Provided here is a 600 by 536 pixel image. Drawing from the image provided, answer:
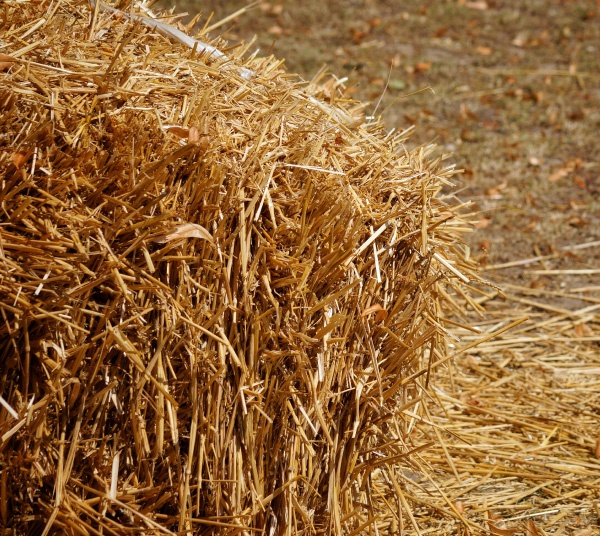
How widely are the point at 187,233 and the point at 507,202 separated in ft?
11.8

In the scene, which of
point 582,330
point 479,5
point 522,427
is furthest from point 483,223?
point 479,5

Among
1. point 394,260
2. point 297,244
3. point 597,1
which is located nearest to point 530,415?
point 394,260

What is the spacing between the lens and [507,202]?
5.10 metres

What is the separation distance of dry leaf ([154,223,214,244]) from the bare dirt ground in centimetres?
81

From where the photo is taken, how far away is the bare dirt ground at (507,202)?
2.86m

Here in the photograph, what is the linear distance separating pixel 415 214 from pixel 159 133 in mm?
815

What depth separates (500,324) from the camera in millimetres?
3895

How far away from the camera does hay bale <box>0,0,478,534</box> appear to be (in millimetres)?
1898

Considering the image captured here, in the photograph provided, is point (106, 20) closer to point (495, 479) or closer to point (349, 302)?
point (349, 302)

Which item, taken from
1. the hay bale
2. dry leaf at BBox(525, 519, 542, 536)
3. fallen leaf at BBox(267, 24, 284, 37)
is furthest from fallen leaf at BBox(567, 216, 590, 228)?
fallen leaf at BBox(267, 24, 284, 37)

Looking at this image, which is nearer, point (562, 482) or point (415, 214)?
point (415, 214)

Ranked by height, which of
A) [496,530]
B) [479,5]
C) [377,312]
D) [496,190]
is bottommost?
[479,5]

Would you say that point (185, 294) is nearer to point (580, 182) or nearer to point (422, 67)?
point (580, 182)

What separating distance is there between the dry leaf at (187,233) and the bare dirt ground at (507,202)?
805 millimetres
